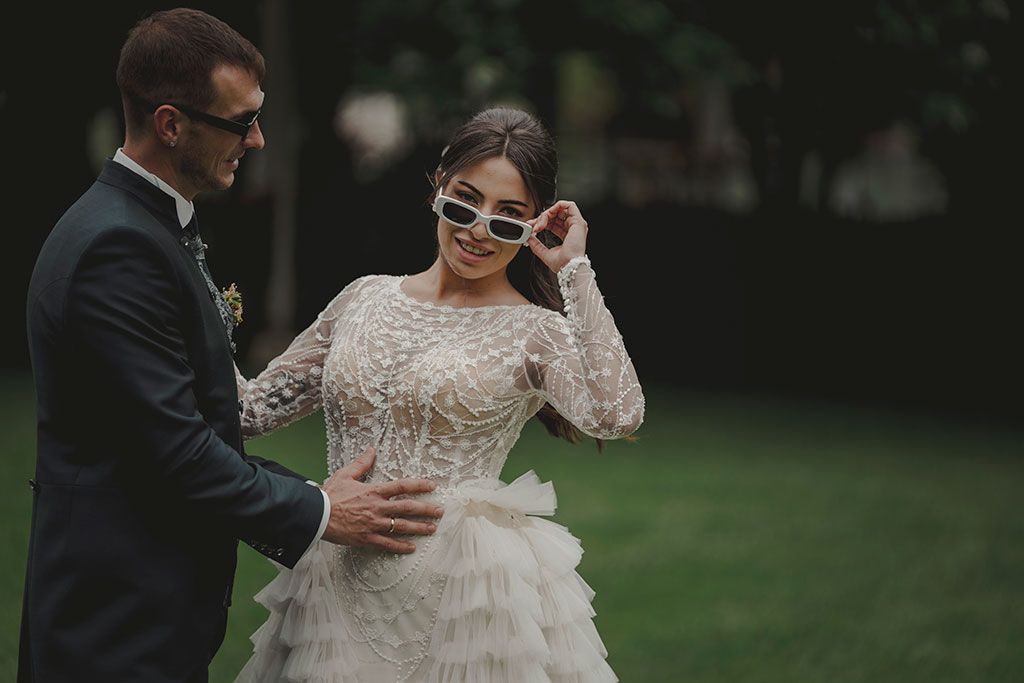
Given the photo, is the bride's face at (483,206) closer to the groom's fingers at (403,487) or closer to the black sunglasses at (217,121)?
the groom's fingers at (403,487)

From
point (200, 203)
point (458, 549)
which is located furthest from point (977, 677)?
point (200, 203)

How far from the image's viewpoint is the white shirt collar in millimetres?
2592

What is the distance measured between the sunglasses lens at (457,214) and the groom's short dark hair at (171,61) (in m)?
0.80

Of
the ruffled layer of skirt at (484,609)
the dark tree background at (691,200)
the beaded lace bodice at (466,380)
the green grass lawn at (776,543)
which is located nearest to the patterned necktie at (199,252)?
the beaded lace bodice at (466,380)

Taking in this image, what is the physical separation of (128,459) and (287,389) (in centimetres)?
96

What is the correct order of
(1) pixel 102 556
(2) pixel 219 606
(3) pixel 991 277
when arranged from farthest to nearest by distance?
(3) pixel 991 277 < (2) pixel 219 606 < (1) pixel 102 556

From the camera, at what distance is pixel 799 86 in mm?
13656

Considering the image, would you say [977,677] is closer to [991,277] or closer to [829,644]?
[829,644]

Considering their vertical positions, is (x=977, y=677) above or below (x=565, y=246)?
below

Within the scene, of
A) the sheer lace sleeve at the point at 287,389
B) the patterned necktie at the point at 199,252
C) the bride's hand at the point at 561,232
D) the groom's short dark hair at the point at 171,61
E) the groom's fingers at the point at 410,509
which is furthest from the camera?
the sheer lace sleeve at the point at 287,389

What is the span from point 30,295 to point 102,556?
0.63 m

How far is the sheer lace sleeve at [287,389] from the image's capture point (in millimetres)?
3461

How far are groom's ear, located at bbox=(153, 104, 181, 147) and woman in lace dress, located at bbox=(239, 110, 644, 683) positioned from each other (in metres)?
0.81

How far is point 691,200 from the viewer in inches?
579
